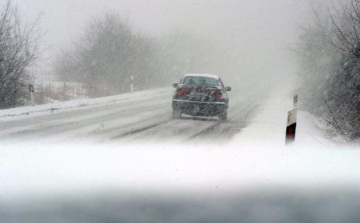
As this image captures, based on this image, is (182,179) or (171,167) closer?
(182,179)

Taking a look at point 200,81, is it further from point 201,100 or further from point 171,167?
point 171,167

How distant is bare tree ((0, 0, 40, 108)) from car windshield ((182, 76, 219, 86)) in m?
7.12

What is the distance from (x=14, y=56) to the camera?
56.6ft

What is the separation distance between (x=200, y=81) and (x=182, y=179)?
324 inches

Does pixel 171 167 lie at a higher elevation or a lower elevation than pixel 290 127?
lower

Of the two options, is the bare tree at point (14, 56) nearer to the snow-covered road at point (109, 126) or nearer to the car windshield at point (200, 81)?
the snow-covered road at point (109, 126)

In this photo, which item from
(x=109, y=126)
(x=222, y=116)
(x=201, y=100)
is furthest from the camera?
(x=222, y=116)

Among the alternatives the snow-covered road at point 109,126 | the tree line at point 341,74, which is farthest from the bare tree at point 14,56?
the tree line at point 341,74

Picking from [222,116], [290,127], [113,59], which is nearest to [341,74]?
[222,116]

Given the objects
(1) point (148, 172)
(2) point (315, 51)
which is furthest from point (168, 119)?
(2) point (315, 51)

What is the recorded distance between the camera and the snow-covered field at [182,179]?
5.14 metres

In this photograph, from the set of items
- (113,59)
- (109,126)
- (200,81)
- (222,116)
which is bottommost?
(109,126)

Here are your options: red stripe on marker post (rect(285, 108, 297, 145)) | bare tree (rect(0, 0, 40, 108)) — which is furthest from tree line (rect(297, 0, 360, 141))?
bare tree (rect(0, 0, 40, 108))

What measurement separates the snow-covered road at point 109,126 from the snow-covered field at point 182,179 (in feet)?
2.07
